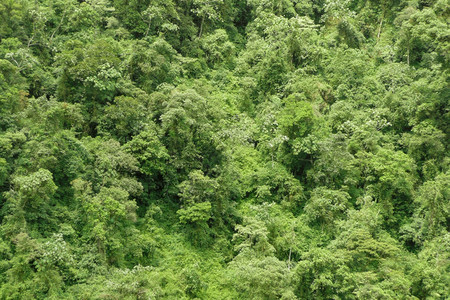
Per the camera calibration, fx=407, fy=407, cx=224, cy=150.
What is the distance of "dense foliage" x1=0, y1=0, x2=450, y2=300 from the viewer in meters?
18.9

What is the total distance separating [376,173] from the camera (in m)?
26.3

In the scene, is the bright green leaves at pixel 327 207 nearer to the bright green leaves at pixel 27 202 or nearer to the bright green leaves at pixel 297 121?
the bright green leaves at pixel 297 121

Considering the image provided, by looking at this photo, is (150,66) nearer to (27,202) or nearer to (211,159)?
(211,159)

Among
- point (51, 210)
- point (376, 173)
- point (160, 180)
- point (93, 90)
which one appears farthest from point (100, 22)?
point (376, 173)

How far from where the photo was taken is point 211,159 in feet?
83.7

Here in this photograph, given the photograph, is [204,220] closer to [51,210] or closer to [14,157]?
[51,210]

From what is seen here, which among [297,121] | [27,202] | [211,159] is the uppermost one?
[297,121]

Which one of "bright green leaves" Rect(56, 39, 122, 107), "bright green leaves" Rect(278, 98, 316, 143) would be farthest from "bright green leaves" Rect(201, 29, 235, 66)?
"bright green leaves" Rect(56, 39, 122, 107)

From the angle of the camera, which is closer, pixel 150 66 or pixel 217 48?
pixel 150 66

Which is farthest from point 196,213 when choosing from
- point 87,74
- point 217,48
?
point 217,48

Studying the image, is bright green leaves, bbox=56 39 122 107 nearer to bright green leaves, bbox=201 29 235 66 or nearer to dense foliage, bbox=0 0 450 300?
dense foliage, bbox=0 0 450 300

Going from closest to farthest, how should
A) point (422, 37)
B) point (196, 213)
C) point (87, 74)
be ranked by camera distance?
point (196, 213), point (87, 74), point (422, 37)

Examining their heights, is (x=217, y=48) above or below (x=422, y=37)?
below

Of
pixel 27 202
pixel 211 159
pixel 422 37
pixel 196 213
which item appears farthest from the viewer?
pixel 422 37
